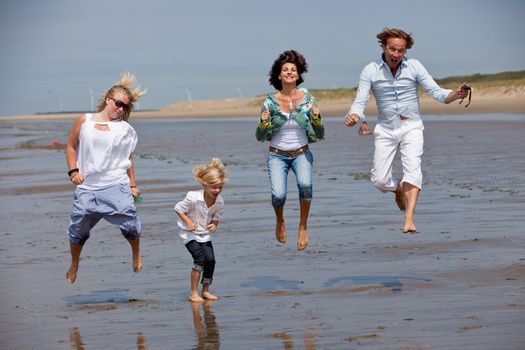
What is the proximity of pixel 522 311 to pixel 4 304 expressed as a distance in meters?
4.05

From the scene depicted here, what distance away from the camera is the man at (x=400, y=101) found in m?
9.55

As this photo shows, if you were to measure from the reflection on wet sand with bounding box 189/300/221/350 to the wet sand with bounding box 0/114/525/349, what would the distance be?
0.06ft

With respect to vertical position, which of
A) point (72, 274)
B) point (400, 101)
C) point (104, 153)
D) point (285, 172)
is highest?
point (400, 101)

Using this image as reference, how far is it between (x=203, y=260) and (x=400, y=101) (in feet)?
7.77

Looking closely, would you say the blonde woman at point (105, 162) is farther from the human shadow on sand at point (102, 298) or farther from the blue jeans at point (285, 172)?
the blue jeans at point (285, 172)

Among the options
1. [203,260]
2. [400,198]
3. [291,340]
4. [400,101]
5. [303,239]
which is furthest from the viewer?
[400,198]

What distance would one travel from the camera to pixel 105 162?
28.2ft

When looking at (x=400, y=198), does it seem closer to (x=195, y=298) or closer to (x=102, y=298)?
(x=195, y=298)

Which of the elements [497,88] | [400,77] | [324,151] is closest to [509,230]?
[400,77]

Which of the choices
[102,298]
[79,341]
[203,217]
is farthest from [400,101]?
[79,341]

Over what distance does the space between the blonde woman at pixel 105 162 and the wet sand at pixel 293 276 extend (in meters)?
0.72

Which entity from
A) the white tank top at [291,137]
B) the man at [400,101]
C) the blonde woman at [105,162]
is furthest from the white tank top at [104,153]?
the man at [400,101]

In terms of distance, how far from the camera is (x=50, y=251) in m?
11.4

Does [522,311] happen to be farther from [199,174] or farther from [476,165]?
[476,165]
